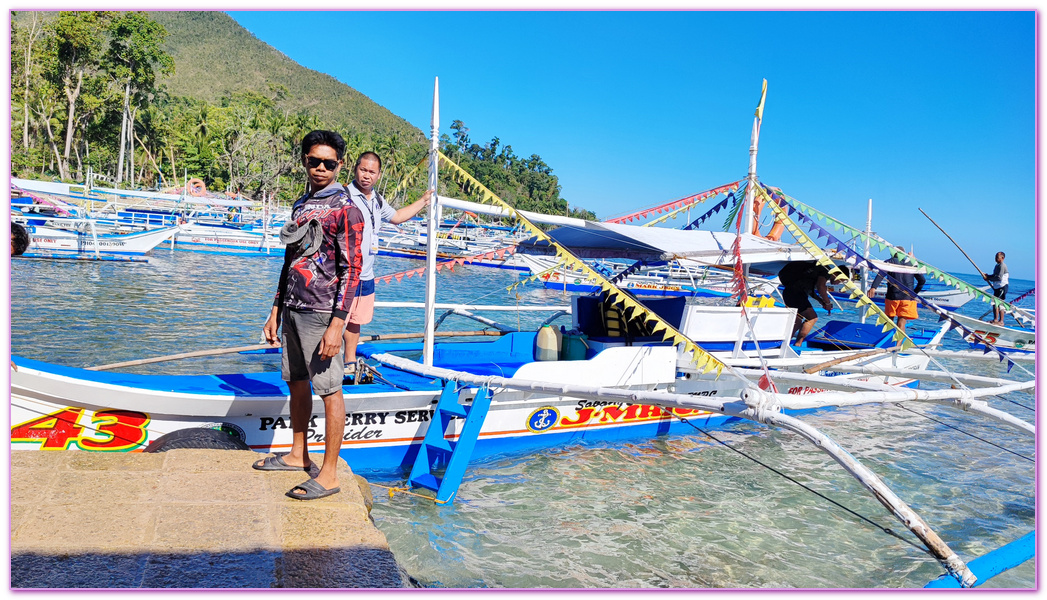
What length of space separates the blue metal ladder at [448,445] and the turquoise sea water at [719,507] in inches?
7.6

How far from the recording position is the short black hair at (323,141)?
154 inches

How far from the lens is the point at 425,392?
635 centimetres

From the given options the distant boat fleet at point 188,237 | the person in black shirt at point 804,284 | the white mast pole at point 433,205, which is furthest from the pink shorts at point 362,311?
the distant boat fleet at point 188,237

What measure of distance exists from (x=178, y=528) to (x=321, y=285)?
138cm

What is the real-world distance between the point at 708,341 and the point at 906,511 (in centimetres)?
391

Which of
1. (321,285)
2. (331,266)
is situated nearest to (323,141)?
(331,266)

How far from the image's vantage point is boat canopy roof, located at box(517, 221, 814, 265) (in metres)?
7.29

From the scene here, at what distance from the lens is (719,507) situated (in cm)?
638

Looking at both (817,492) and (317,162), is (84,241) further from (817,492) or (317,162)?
(817,492)

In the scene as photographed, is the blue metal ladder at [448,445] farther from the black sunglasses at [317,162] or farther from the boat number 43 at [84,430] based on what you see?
the black sunglasses at [317,162]

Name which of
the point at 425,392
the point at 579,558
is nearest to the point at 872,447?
the point at 579,558

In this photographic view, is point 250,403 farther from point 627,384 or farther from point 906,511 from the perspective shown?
point 906,511

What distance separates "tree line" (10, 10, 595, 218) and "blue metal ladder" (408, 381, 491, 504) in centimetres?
4035

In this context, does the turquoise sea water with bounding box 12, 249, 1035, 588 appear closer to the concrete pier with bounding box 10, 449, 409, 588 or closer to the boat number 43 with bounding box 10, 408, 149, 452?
the concrete pier with bounding box 10, 449, 409, 588
